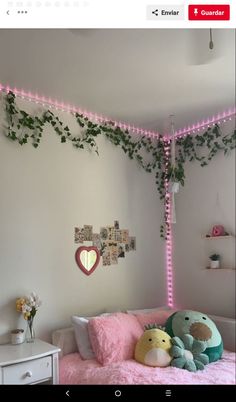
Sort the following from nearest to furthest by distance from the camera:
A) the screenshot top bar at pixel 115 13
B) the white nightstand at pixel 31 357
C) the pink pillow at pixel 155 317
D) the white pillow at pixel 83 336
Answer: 1. the screenshot top bar at pixel 115 13
2. the white nightstand at pixel 31 357
3. the white pillow at pixel 83 336
4. the pink pillow at pixel 155 317

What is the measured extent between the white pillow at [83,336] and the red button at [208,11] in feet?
2.30

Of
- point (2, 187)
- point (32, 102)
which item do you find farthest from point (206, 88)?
point (2, 187)

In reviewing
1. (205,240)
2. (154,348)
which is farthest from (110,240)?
(154,348)

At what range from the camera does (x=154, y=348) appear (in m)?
0.99

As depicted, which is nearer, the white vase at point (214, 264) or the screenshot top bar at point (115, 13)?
the screenshot top bar at point (115, 13)

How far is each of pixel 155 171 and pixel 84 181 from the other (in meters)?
0.19

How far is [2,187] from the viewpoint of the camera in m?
0.71

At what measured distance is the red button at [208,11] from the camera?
0.33 metres

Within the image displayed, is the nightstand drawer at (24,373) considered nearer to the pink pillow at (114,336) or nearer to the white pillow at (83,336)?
the white pillow at (83,336)

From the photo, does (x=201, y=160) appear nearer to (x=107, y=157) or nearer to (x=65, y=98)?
(x=107, y=157)

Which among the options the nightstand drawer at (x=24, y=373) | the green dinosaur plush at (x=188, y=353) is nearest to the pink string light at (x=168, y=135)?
the green dinosaur plush at (x=188, y=353)

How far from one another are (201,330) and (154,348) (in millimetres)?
206

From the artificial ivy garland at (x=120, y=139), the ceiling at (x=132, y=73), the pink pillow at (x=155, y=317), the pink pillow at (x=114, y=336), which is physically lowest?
the pink pillow at (x=114, y=336)

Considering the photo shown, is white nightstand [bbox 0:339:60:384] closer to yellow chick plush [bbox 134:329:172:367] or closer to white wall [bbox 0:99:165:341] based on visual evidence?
white wall [bbox 0:99:165:341]
